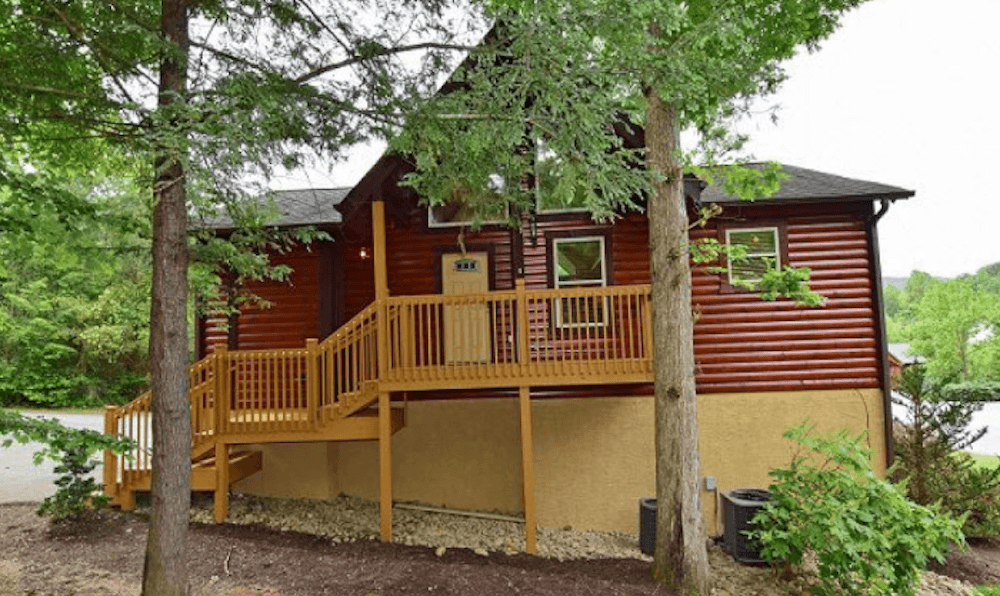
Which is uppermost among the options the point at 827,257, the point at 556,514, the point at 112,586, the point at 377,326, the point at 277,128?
the point at 277,128

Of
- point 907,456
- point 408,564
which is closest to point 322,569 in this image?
point 408,564

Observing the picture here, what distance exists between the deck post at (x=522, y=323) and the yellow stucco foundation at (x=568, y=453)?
6.10 feet

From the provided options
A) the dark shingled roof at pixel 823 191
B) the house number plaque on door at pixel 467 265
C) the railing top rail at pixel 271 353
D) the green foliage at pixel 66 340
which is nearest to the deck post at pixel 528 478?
the house number plaque on door at pixel 467 265

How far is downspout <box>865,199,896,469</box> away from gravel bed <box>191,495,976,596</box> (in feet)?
7.00

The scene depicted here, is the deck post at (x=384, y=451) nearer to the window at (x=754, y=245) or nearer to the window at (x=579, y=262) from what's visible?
the window at (x=579, y=262)

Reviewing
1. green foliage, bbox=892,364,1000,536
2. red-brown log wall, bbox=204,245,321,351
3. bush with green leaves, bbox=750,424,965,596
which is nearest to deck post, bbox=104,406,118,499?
red-brown log wall, bbox=204,245,321,351

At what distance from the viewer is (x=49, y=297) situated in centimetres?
2169

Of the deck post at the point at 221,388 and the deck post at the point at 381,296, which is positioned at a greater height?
the deck post at the point at 381,296

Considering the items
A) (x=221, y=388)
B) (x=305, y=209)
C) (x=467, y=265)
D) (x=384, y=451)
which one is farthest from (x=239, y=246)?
(x=305, y=209)

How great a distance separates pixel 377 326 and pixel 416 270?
7.92 feet

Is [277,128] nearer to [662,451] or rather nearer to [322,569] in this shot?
[322,569]

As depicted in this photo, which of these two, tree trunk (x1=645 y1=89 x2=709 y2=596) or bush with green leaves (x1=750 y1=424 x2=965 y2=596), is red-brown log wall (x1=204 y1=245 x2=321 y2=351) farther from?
bush with green leaves (x1=750 y1=424 x2=965 y2=596)

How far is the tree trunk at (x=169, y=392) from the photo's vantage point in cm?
512

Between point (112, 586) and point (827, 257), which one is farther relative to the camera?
point (827, 257)
